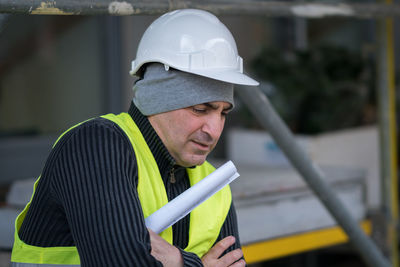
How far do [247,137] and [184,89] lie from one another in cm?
307

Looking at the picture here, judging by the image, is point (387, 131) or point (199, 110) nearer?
point (199, 110)

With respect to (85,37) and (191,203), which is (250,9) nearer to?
(191,203)

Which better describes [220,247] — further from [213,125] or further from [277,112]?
[277,112]

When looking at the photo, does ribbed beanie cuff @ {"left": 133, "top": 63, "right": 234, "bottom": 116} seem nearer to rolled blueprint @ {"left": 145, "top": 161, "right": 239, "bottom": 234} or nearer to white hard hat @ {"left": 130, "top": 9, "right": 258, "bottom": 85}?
white hard hat @ {"left": 130, "top": 9, "right": 258, "bottom": 85}

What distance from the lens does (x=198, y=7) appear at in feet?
7.50

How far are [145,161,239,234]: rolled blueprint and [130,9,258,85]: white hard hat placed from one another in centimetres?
25

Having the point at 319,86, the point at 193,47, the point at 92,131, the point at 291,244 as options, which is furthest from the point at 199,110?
the point at 319,86

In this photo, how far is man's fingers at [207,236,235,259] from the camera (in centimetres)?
184

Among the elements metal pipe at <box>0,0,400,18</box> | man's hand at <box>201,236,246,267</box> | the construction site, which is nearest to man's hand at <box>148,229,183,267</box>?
man's hand at <box>201,236,246,267</box>

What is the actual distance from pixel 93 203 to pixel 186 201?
0.26 meters

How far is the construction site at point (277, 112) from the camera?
11.0 ft

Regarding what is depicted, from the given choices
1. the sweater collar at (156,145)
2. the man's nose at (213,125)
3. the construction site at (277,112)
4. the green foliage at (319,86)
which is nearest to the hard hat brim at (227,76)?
the man's nose at (213,125)

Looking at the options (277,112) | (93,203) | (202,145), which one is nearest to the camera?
(93,203)

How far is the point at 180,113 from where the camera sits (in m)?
1.75
